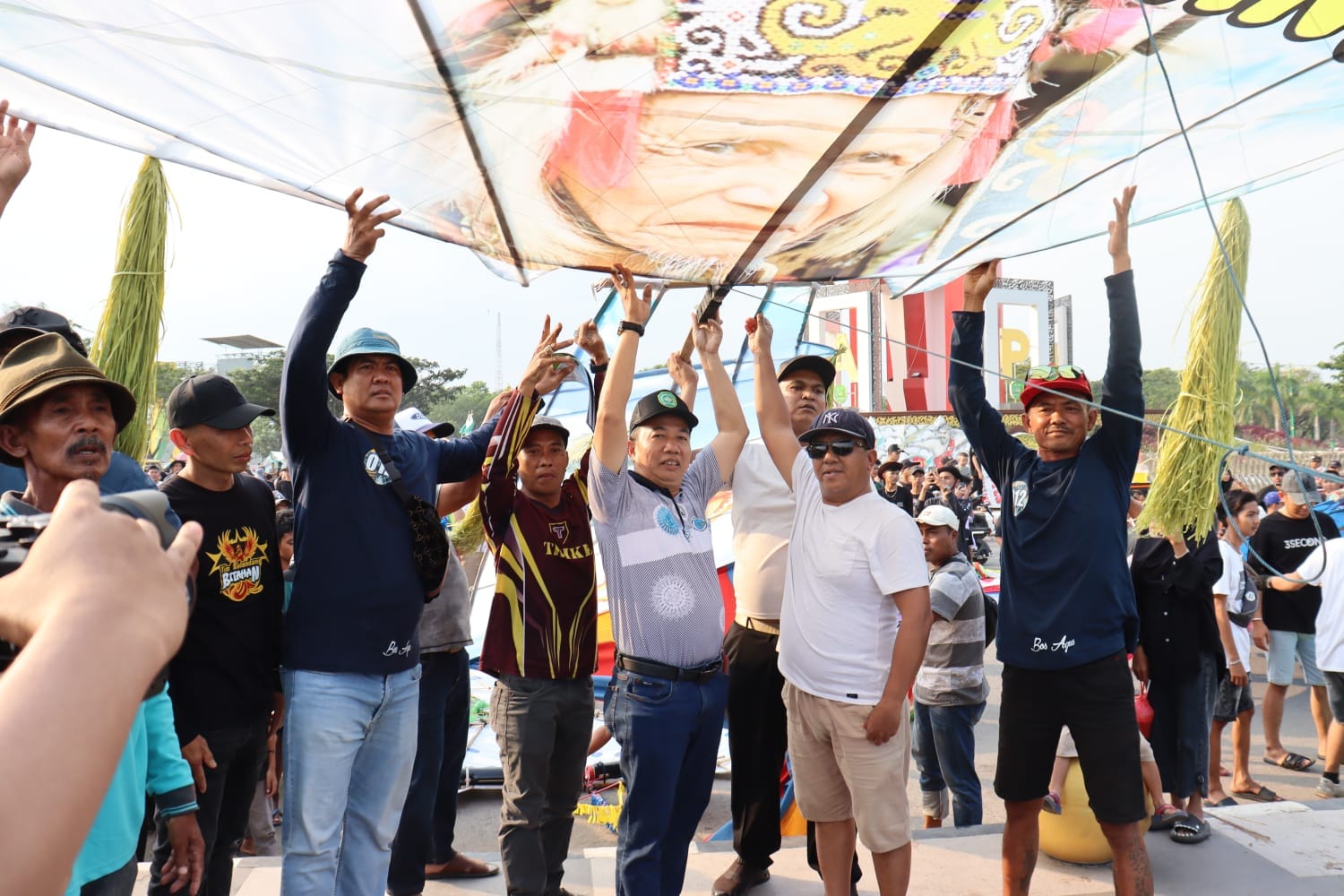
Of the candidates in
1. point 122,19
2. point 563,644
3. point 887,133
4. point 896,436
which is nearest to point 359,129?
point 122,19

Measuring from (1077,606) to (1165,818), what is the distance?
1.57 meters

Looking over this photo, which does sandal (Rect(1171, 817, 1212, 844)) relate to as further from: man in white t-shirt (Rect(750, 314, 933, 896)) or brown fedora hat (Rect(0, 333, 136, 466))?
brown fedora hat (Rect(0, 333, 136, 466))

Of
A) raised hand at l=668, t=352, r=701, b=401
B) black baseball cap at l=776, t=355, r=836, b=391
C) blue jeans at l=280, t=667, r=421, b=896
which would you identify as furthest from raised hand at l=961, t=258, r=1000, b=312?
blue jeans at l=280, t=667, r=421, b=896

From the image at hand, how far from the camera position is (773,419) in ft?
11.5

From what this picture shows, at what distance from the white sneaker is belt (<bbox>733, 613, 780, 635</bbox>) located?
4.11m

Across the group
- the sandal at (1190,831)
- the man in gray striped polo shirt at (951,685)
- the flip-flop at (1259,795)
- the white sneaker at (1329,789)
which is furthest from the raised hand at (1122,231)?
the white sneaker at (1329,789)

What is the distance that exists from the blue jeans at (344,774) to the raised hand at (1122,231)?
2729 millimetres

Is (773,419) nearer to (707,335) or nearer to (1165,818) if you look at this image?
(707,335)

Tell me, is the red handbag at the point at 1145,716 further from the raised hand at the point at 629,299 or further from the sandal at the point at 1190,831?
the raised hand at the point at 629,299

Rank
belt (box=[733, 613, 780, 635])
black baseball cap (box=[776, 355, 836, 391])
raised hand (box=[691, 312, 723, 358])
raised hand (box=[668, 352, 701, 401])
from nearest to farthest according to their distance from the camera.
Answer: belt (box=[733, 613, 780, 635]) → raised hand (box=[691, 312, 723, 358]) → raised hand (box=[668, 352, 701, 401]) → black baseball cap (box=[776, 355, 836, 391])

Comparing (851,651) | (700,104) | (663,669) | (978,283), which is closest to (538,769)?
(663,669)

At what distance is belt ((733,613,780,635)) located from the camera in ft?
11.6

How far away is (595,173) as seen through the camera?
2736 millimetres

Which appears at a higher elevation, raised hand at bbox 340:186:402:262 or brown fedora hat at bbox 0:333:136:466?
raised hand at bbox 340:186:402:262
